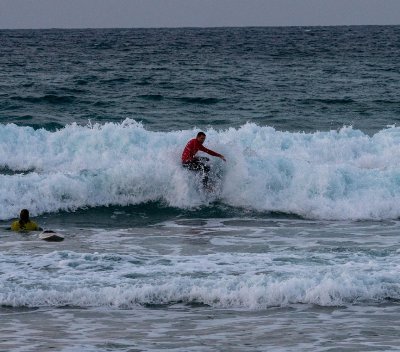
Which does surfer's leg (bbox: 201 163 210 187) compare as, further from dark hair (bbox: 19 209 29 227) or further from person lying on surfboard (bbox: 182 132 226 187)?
dark hair (bbox: 19 209 29 227)

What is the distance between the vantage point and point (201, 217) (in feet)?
55.7

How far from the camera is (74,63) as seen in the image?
4622 cm

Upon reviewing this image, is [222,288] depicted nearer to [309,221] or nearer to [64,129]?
[309,221]

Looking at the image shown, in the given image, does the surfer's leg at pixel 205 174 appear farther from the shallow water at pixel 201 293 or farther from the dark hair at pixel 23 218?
the dark hair at pixel 23 218

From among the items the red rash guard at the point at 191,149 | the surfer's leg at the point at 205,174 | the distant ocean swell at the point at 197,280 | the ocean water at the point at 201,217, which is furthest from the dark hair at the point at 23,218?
the surfer's leg at the point at 205,174

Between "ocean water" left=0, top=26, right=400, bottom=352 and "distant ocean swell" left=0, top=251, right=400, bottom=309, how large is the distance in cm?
3

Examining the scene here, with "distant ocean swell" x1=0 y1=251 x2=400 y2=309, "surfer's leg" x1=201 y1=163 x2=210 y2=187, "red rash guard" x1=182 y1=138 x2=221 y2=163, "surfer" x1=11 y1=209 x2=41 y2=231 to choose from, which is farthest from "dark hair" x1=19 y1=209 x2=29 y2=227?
"surfer's leg" x1=201 y1=163 x2=210 y2=187

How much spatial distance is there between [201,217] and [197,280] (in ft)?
19.4

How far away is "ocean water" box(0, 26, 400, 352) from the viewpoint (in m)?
9.66

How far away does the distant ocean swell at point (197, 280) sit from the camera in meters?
10.5

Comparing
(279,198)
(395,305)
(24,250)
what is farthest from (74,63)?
(395,305)

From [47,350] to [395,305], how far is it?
4113 millimetres

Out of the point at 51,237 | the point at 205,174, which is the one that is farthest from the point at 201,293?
the point at 205,174

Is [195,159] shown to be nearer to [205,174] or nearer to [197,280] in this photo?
[205,174]
